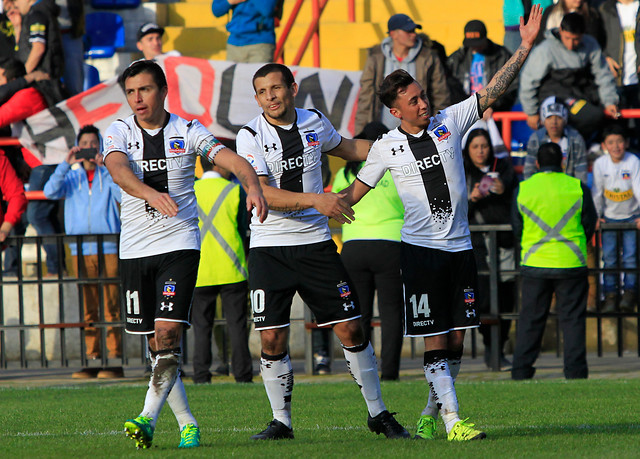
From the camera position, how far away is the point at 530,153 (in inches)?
516

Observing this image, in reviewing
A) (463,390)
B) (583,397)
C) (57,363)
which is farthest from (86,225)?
(583,397)

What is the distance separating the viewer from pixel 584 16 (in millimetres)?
15234

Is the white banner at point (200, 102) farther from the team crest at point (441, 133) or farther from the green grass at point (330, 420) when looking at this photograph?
the team crest at point (441, 133)

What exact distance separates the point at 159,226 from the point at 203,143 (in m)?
0.58

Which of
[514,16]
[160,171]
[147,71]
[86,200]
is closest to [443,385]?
[160,171]

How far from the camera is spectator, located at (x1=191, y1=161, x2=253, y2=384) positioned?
11516mm

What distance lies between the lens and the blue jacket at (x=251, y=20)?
15.2 m

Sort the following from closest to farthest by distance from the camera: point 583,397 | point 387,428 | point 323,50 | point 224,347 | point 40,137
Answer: point 387,428
point 583,397
point 224,347
point 40,137
point 323,50

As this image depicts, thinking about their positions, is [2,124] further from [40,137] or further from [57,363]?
[57,363]

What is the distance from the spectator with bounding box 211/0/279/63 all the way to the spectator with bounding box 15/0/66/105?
86.9 inches

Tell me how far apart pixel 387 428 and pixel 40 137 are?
901 centimetres

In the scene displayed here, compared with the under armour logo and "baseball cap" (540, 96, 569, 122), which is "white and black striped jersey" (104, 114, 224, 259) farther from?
"baseball cap" (540, 96, 569, 122)

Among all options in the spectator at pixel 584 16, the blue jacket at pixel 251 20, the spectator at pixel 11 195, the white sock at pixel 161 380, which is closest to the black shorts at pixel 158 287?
the white sock at pixel 161 380

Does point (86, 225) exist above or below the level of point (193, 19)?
below
